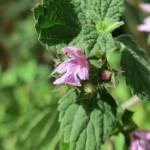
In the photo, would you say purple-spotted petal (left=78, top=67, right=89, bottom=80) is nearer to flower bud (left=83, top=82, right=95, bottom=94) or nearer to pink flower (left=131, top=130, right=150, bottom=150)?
flower bud (left=83, top=82, right=95, bottom=94)

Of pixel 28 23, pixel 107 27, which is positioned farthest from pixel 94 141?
pixel 28 23

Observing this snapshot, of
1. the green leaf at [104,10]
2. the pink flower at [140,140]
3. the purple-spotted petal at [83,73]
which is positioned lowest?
the pink flower at [140,140]

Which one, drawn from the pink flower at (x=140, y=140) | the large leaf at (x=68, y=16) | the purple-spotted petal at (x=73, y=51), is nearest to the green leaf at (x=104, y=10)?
the large leaf at (x=68, y=16)

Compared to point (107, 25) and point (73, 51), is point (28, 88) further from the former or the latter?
point (73, 51)


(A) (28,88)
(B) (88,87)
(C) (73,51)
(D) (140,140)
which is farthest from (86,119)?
(A) (28,88)

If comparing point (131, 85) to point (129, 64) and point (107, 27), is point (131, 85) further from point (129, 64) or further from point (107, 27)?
point (107, 27)

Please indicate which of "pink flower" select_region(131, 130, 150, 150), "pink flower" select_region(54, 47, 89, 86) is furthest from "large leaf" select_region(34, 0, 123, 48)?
"pink flower" select_region(131, 130, 150, 150)

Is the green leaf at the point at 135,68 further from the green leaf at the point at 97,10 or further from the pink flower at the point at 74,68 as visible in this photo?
the pink flower at the point at 74,68

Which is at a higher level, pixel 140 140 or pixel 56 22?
pixel 56 22
